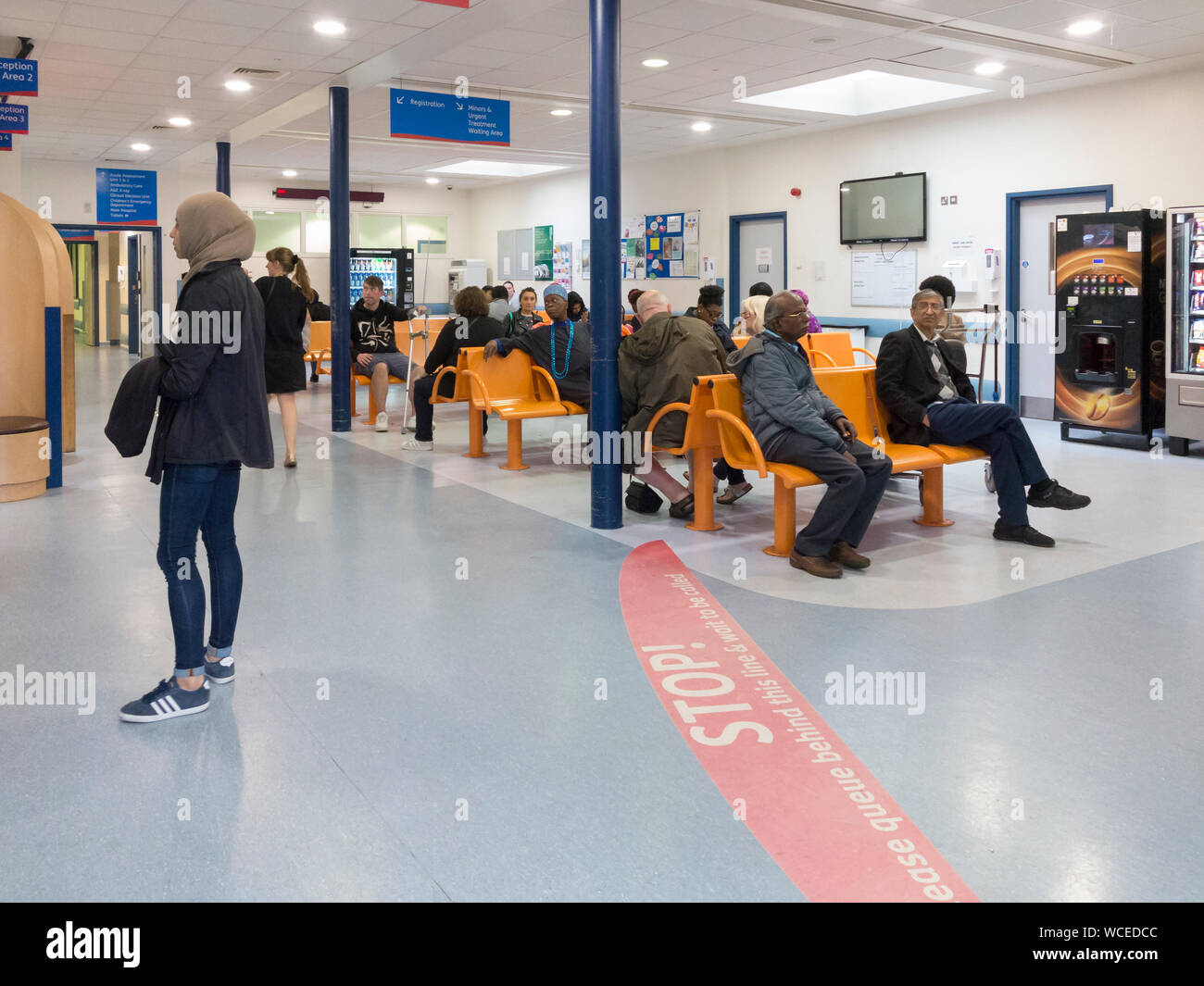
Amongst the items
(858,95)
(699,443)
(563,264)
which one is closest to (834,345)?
(699,443)

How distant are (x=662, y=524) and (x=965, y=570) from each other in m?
1.75

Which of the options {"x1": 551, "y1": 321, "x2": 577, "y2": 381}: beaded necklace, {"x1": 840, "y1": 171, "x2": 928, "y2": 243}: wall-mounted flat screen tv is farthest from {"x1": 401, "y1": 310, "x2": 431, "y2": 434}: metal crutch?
{"x1": 840, "y1": 171, "x2": 928, "y2": 243}: wall-mounted flat screen tv

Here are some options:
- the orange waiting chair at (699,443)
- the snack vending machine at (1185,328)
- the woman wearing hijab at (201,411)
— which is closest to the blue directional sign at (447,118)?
the orange waiting chair at (699,443)

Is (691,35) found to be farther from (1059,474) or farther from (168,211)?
(168,211)

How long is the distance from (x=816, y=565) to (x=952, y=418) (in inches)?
49.3

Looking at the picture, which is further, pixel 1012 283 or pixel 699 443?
pixel 1012 283

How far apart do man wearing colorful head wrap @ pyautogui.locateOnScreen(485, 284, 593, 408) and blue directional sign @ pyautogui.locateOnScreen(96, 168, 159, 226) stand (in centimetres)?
1087

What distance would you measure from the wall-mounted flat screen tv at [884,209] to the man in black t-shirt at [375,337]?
5.38 metres

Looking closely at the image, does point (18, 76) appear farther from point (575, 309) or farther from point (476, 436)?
point (575, 309)

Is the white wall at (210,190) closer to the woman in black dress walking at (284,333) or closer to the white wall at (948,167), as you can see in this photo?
the white wall at (948,167)

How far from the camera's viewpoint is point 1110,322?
30.7ft

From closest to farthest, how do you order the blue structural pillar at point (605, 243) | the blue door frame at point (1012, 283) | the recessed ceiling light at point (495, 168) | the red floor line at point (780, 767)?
the red floor line at point (780, 767) → the blue structural pillar at point (605, 243) → the blue door frame at point (1012, 283) → the recessed ceiling light at point (495, 168)

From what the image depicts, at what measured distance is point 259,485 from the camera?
288 inches

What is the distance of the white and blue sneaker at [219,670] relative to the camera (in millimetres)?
3680
